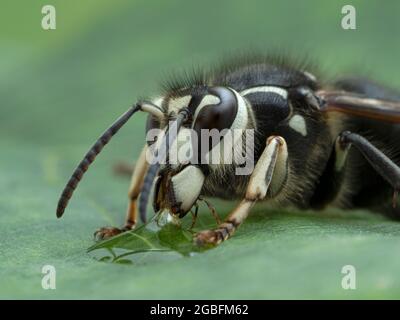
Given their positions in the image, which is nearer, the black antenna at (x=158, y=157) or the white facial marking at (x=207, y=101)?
the black antenna at (x=158, y=157)

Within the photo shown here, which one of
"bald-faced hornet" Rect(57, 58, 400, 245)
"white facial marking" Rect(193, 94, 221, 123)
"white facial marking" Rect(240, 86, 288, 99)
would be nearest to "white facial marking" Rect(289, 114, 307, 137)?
"bald-faced hornet" Rect(57, 58, 400, 245)

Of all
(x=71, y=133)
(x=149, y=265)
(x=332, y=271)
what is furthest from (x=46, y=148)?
(x=332, y=271)

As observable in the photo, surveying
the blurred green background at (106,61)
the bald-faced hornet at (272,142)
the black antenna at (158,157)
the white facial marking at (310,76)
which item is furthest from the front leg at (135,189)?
the white facial marking at (310,76)

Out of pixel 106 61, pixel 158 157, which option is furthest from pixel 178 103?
pixel 106 61

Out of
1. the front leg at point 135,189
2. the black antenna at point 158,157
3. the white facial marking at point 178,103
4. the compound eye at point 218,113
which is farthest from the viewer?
the front leg at point 135,189

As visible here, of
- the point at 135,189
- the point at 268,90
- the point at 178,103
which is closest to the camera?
the point at 178,103

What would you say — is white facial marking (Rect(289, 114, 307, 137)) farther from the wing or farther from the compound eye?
the compound eye

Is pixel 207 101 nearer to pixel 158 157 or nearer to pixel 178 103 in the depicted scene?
pixel 178 103

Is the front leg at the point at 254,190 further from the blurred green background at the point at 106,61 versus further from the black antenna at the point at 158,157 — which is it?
the blurred green background at the point at 106,61
